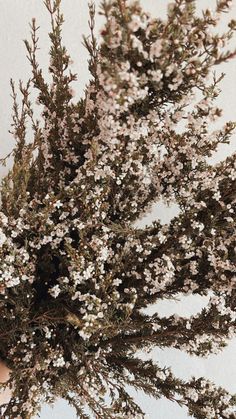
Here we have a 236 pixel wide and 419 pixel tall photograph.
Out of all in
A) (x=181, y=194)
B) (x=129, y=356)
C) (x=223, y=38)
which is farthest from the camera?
(x=129, y=356)

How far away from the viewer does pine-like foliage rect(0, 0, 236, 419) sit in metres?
0.97

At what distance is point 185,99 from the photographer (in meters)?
0.90

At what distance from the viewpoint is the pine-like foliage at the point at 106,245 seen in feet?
3.17

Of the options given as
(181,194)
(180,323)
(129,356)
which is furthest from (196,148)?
(129,356)

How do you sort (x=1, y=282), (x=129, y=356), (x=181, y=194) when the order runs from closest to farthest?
(x=1, y=282) < (x=181, y=194) < (x=129, y=356)

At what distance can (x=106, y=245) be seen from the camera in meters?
1.02

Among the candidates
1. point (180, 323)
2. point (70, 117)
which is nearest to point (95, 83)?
point (70, 117)

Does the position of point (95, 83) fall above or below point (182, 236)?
above

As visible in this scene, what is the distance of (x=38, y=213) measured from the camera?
0.98 metres

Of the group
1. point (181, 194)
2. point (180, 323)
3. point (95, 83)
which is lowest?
point (180, 323)

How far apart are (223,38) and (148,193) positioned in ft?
1.11

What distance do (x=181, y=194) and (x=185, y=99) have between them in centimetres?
22

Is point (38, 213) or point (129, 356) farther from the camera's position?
point (129, 356)

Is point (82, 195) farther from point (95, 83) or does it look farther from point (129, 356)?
point (129, 356)
